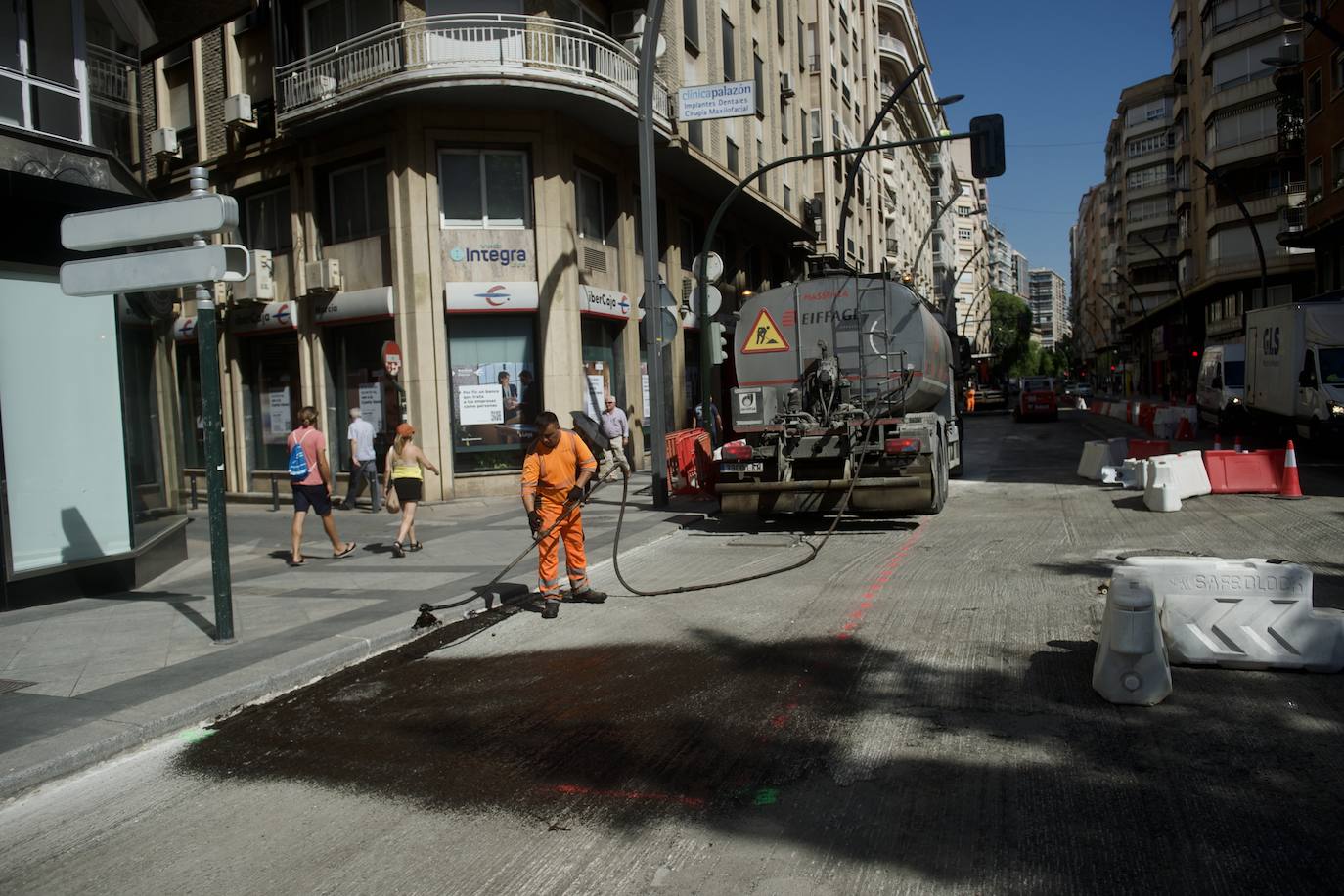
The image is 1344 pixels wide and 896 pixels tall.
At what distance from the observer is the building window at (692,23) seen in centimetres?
2261

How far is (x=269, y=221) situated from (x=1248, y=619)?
19878 mm

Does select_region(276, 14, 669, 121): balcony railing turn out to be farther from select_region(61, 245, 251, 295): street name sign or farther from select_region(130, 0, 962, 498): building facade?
select_region(61, 245, 251, 295): street name sign

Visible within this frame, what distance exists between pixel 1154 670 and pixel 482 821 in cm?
332

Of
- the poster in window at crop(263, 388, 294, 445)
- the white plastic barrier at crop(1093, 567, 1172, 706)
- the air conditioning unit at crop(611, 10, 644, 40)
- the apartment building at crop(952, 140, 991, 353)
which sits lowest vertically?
the white plastic barrier at crop(1093, 567, 1172, 706)

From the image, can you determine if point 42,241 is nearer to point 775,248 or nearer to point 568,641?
point 568,641

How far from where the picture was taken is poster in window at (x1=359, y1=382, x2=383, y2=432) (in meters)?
18.3

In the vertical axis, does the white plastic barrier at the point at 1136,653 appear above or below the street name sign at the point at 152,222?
below

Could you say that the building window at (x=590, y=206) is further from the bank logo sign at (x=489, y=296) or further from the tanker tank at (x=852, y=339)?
the tanker tank at (x=852, y=339)

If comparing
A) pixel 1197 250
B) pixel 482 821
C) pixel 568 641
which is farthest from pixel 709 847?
pixel 1197 250

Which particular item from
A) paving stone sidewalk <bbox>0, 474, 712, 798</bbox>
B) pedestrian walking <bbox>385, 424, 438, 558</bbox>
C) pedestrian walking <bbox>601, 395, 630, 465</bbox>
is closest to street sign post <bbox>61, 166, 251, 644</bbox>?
paving stone sidewalk <bbox>0, 474, 712, 798</bbox>

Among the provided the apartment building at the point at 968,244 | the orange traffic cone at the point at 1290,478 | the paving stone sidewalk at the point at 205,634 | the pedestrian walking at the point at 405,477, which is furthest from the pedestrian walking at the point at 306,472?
the apartment building at the point at 968,244

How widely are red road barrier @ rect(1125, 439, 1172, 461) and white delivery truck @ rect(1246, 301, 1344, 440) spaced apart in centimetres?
398

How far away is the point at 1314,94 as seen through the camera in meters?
32.2

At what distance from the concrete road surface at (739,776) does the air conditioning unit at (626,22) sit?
1624cm
